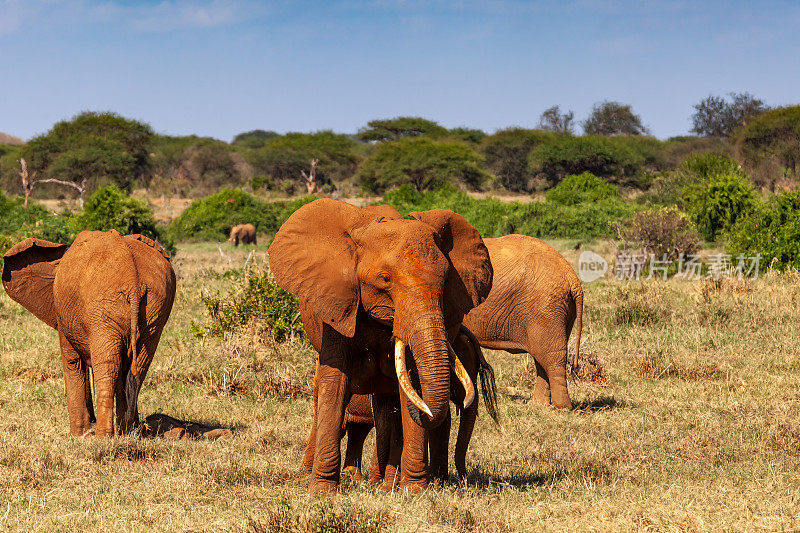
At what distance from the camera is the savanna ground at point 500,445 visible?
4.55 m

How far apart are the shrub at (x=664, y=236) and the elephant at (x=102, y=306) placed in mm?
12699

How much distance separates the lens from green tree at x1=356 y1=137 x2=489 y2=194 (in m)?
42.3

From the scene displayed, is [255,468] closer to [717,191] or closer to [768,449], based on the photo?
[768,449]

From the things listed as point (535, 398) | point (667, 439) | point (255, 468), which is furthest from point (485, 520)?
point (535, 398)

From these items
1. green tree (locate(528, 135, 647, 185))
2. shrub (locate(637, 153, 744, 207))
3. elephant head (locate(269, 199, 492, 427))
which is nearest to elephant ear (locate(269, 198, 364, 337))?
elephant head (locate(269, 199, 492, 427))

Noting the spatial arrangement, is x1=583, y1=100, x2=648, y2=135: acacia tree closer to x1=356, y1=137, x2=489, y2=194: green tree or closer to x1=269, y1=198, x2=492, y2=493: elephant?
x1=356, y1=137, x2=489, y2=194: green tree

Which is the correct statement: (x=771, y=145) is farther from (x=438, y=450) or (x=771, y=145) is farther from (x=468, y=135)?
(x=438, y=450)

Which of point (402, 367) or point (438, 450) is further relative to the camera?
point (438, 450)

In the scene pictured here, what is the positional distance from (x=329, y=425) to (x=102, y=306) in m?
2.77

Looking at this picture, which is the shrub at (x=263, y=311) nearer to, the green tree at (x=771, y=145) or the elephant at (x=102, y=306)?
the elephant at (x=102, y=306)

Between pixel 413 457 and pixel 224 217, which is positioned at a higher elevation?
pixel 224 217

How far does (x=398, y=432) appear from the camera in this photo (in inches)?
204

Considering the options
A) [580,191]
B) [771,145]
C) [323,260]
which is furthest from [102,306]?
[771,145]

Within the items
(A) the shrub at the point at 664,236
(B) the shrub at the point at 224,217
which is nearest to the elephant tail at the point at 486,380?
(A) the shrub at the point at 664,236
